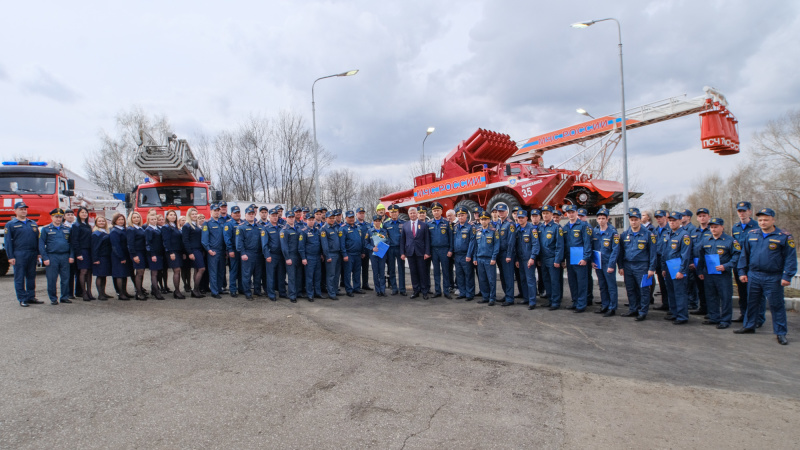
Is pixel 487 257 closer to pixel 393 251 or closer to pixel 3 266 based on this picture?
pixel 393 251

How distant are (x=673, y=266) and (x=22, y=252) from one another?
10.9 m

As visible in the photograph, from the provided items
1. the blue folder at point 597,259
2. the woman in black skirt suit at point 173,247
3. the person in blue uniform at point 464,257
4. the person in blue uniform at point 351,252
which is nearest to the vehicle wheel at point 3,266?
the woman in black skirt suit at point 173,247

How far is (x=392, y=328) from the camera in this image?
6.11 m

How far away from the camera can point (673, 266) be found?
6543 millimetres

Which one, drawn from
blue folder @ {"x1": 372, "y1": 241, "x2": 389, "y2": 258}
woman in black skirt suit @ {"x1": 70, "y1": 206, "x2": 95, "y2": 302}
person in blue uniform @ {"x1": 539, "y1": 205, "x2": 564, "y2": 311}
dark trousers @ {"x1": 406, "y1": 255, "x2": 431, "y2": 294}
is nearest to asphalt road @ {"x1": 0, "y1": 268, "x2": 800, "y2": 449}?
person in blue uniform @ {"x1": 539, "y1": 205, "x2": 564, "y2": 311}

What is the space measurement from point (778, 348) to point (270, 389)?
5.96m

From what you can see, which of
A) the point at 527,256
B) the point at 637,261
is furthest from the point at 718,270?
the point at 527,256

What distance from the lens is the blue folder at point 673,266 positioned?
6.48 m

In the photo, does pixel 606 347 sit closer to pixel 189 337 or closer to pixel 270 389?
pixel 270 389

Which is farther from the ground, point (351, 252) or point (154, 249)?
point (154, 249)

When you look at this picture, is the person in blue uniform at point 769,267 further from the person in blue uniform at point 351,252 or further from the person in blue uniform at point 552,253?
the person in blue uniform at point 351,252

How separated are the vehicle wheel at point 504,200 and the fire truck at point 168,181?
8.45m

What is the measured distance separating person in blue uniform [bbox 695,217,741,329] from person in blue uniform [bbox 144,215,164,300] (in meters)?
9.31

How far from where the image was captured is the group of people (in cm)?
650
